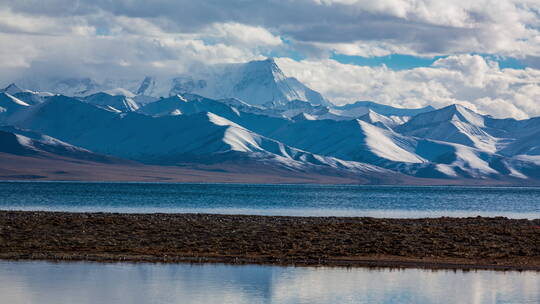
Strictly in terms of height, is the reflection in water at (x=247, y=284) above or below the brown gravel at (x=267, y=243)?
below

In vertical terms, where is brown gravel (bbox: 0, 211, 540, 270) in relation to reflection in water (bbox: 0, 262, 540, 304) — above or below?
above

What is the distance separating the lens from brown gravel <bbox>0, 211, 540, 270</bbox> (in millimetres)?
48156

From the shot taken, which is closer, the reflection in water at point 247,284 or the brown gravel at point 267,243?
the reflection in water at point 247,284

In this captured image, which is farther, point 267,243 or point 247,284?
point 267,243

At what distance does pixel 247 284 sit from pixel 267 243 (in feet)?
47.0

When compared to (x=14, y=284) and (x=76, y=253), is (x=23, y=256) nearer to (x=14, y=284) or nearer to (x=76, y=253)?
(x=76, y=253)

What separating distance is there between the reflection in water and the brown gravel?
10.2ft

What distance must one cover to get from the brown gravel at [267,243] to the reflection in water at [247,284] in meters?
3.11

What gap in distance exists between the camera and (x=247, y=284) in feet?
129

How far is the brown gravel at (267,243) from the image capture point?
48.2 metres

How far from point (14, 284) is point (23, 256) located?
9.38m

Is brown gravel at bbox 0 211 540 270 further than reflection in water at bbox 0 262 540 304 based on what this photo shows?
Yes

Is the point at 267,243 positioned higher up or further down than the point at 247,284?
higher up

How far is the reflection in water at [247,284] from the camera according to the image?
35594 millimetres
